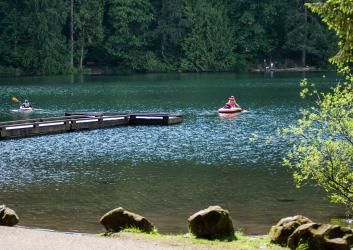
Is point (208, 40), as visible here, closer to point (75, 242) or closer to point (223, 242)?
point (223, 242)

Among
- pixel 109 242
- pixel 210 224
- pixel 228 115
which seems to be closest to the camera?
pixel 109 242

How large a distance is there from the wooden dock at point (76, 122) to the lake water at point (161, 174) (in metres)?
1.39

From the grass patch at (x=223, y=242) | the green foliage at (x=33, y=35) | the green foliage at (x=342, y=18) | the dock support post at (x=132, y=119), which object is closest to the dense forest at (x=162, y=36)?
the green foliage at (x=33, y=35)

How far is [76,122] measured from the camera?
50844 millimetres

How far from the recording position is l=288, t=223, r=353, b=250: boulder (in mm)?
14695

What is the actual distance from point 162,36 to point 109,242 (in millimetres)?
116629

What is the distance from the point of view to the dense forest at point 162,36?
119 m

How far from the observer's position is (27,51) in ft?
385

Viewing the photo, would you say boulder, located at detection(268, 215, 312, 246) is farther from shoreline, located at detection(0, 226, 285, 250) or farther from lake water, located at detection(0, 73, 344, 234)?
lake water, located at detection(0, 73, 344, 234)

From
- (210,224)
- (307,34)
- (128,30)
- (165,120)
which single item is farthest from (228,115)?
(307,34)

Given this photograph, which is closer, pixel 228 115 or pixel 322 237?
pixel 322 237

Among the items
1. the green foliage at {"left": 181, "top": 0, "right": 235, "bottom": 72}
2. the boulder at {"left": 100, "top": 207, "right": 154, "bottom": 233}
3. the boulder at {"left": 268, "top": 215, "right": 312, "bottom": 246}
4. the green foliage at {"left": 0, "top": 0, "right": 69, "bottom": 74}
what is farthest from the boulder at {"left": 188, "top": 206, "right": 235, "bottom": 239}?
the green foliage at {"left": 181, "top": 0, "right": 235, "bottom": 72}

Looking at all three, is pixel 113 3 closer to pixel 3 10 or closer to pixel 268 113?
pixel 3 10

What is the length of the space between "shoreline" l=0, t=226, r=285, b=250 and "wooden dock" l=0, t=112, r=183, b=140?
3029 cm
